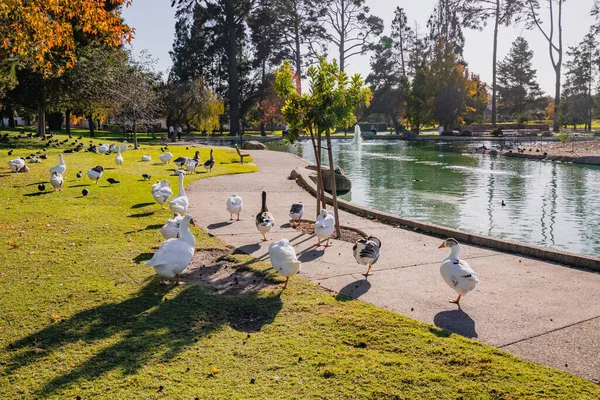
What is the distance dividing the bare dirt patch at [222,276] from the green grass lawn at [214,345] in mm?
182

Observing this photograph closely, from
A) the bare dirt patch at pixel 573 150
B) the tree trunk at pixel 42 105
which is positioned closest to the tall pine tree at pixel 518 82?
the bare dirt patch at pixel 573 150

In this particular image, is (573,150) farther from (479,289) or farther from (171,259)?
(171,259)

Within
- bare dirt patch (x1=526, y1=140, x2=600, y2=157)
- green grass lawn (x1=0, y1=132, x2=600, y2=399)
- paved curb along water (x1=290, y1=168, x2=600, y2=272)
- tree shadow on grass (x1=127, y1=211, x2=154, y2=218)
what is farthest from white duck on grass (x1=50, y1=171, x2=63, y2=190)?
bare dirt patch (x1=526, y1=140, x2=600, y2=157)

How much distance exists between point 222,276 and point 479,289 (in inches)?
166

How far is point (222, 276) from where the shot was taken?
324 inches

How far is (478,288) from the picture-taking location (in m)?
8.00

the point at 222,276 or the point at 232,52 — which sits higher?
the point at 232,52

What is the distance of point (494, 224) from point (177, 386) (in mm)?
13147

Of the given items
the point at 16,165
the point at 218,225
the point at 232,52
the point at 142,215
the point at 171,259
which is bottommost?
the point at 218,225

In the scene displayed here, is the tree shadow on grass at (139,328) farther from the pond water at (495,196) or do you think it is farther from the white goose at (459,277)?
the pond water at (495,196)

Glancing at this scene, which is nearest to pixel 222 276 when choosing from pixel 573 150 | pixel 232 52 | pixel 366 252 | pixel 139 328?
pixel 139 328

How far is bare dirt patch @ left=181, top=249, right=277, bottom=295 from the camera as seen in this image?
25.2ft

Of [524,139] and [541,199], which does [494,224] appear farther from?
[524,139]

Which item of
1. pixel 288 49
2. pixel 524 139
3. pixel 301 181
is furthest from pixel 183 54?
pixel 301 181
